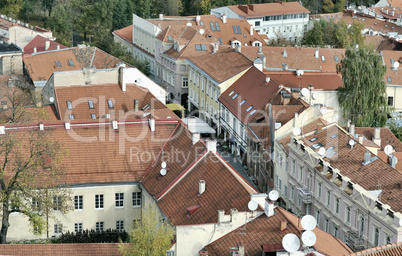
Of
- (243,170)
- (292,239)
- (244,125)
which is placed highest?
(292,239)

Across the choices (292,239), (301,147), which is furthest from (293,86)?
(292,239)

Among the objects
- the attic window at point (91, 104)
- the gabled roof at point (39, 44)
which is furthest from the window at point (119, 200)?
the gabled roof at point (39, 44)

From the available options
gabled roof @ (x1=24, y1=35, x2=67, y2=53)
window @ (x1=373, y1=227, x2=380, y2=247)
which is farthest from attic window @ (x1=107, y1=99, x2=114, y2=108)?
window @ (x1=373, y1=227, x2=380, y2=247)

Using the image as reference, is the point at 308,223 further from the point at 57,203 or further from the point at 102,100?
the point at 102,100

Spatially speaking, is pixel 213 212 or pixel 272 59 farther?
pixel 272 59

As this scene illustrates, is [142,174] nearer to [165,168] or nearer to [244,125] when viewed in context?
[165,168]

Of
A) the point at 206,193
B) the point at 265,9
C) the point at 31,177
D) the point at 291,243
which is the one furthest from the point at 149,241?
the point at 265,9

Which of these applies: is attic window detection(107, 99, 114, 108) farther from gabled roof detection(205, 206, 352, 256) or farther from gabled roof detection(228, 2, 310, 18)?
gabled roof detection(228, 2, 310, 18)
